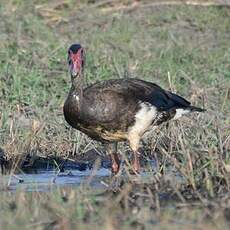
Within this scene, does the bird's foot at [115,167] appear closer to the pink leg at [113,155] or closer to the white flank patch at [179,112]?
the pink leg at [113,155]

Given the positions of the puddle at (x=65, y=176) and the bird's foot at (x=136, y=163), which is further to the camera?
the bird's foot at (x=136, y=163)

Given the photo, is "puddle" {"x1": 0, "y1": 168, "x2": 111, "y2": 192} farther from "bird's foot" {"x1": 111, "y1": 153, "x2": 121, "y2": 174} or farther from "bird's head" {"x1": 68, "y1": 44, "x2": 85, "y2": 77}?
"bird's head" {"x1": 68, "y1": 44, "x2": 85, "y2": 77}

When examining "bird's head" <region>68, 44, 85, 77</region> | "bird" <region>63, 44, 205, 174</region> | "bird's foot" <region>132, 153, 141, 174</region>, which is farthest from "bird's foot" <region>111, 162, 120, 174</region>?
"bird's head" <region>68, 44, 85, 77</region>

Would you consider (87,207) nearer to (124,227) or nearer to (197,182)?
(124,227)

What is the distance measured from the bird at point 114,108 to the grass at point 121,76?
0.74 feet

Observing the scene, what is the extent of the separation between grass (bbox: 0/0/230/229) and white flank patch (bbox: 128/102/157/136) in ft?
0.69

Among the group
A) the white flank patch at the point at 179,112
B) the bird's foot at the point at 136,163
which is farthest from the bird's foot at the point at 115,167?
the white flank patch at the point at 179,112

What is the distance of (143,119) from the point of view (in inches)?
337

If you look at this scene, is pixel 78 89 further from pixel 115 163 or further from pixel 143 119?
pixel 115 163

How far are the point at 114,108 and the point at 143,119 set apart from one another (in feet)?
1.00

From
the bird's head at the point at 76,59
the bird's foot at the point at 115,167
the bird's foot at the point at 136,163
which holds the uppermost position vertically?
the bird's head at the point at 76,59

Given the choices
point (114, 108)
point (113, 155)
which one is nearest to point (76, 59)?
point (114, 108)

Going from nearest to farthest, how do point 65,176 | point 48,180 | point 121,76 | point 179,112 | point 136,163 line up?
point 48,180, point 65,176, point 136,163, point 179,112, point 121,76

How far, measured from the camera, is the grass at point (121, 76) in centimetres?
611
